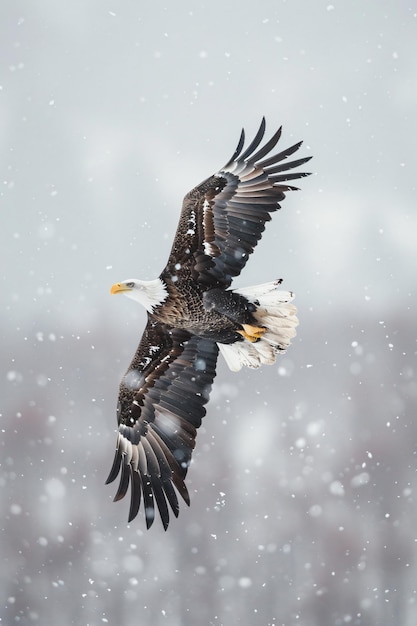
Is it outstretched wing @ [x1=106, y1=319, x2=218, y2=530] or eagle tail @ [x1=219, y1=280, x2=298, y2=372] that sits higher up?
eagle tail @ [x1=219, y1=280, x2=298, y2=372]

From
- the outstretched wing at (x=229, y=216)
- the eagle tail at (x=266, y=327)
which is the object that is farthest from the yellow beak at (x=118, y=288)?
the eagle tail at (x=266, y=327)

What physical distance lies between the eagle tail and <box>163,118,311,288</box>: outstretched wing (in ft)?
0.69

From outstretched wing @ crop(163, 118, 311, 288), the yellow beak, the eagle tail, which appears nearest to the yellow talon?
the eagle tail

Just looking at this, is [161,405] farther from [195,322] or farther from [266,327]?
[266,327]

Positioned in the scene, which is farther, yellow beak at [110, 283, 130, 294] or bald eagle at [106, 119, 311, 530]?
bald eagle at [106, 119, 311, 530]

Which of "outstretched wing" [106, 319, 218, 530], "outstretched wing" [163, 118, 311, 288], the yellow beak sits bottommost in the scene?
"outstretched wing" [106, 319, 218, 530]

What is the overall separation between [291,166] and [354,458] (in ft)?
28.5

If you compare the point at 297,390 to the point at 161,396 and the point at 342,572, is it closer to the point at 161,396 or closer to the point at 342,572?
the point at 342,572

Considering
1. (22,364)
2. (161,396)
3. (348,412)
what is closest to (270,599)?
(348,412)

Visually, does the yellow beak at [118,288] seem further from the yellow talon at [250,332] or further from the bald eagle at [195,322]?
the yellow talon at [250,332]

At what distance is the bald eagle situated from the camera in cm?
463

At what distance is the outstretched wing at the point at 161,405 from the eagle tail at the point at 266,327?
225mm

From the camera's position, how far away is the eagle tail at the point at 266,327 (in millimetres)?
4746

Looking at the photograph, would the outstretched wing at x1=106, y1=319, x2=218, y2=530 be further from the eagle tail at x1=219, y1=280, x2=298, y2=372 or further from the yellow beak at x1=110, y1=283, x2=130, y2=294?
the yellow beak at x1=110, y1=283, x2=130, y2=294
